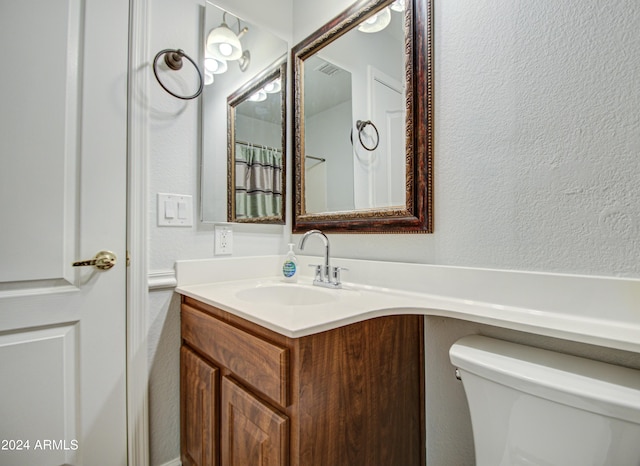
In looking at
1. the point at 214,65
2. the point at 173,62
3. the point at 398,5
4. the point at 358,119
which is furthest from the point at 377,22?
the point at 173,62

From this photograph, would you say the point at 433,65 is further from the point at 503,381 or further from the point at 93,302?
the point at 93,302

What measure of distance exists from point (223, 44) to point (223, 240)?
902 mm

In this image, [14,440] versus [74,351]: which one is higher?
[74,351]

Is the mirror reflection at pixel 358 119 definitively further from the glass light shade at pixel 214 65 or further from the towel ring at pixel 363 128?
the glass light shade at pixel 214 65

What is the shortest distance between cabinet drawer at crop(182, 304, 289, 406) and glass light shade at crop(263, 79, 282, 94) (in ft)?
3.73

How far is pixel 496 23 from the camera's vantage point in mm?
892

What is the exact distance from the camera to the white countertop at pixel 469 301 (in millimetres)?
671

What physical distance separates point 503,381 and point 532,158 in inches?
23.1

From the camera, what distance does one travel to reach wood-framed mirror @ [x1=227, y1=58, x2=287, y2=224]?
1410 millimetres

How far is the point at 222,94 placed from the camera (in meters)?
1.37

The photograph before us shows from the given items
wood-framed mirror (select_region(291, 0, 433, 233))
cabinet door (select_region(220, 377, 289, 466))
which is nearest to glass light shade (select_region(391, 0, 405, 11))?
wood-framed mirror (select_region(291, 0, 433, 233))

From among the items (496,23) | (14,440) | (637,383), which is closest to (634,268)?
(637,383)

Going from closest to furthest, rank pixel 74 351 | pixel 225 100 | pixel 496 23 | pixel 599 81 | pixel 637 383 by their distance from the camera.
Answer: pixel 637 383, pixel 599 81, pixel 496 23, pixel 74 351, pixel 225 100

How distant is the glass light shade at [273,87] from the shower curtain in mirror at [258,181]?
0.31m
